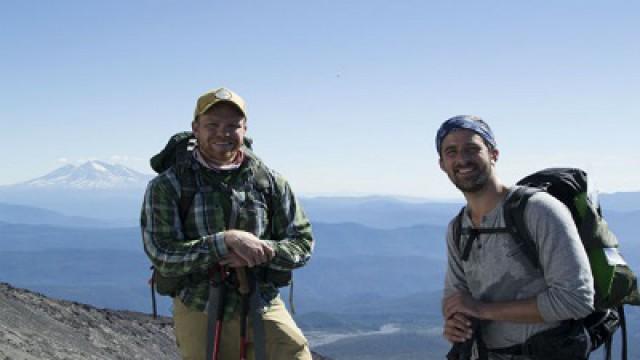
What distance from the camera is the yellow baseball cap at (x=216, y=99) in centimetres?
468

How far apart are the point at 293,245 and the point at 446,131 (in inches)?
64.4

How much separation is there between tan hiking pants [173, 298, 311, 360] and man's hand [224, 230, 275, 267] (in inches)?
21.1

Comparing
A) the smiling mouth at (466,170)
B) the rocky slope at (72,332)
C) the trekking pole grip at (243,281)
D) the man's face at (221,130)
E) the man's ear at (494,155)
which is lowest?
the rocky slope at (72,332)

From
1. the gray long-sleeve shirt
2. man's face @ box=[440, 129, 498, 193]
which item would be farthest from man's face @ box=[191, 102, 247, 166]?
the gray long-sleeve shirt

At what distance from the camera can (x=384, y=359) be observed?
636ft

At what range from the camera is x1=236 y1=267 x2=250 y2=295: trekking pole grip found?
4832mm

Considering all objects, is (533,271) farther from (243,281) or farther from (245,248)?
(243,281)

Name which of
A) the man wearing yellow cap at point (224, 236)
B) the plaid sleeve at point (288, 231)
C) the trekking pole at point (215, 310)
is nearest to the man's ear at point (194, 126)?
the man wearing yellow cap at point (224, 236)

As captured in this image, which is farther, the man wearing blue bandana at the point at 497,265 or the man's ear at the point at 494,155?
the man's ear at the point at 494,155

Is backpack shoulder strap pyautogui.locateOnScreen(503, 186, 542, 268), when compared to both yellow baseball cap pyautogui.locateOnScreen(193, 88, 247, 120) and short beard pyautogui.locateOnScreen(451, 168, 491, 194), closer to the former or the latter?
short beard pyautogui.locateOnScreen(451, 168, 491, 194)

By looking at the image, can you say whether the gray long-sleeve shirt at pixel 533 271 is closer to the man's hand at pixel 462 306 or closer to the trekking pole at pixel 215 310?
the man's hand at pixel 462 306

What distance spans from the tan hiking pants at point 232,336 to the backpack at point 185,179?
0.18 meters

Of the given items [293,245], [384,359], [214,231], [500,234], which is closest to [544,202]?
[500,234]

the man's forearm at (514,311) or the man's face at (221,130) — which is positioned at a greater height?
the man's face at (221,130)
